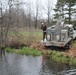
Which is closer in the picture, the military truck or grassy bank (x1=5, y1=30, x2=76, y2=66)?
grassy bank (x1=5, y1=30, x2=76, y2=66)

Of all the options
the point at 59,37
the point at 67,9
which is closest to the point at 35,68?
the point at 59,37

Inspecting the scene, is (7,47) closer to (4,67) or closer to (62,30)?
(62,30)

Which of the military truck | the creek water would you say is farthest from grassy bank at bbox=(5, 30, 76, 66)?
the creek water

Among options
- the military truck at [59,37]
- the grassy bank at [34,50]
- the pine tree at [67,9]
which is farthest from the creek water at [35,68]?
the pine tree at [67,9]

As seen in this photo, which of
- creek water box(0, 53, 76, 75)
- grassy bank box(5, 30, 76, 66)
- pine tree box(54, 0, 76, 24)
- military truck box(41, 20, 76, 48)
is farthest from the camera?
pine tree box(54, 0, 76, 24)

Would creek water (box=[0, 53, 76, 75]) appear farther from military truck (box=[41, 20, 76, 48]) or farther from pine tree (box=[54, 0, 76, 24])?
pine tree (box=[54, 0, 76, 24])

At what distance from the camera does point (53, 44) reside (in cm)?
2417

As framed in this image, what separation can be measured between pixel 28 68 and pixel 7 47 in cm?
1139

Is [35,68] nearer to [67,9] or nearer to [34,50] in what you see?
[34,50]

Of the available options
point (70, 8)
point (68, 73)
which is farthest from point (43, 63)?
point (70, 8)

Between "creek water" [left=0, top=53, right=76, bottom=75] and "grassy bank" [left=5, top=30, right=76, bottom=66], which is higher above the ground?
"grassy bank" [left=5, top=30, right=76, bottom=66]

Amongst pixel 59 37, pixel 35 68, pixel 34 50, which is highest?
pixel 59 37

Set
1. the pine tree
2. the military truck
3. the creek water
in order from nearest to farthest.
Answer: the creek water < the military truck < the pine tree

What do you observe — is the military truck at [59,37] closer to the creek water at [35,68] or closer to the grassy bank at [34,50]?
the grassy bank at [34,50]
